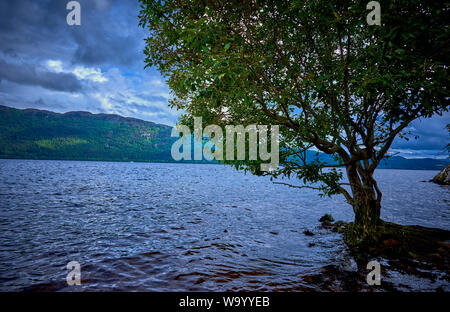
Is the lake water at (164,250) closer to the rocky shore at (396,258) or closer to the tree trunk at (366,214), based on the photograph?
the rocky shore at (396,258)

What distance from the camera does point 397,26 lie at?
18.8 ft

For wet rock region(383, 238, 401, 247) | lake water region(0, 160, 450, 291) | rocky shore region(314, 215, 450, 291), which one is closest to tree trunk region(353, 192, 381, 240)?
rocky shore region(314, 215, 450, 291)

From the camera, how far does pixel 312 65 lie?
10797 mm

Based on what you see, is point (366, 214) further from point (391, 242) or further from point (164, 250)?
point (164, 250)

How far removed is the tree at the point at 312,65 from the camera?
6457 millimetres

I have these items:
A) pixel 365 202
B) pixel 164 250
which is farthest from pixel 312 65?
pixel 164 250

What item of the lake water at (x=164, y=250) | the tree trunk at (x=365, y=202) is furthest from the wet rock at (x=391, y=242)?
the lake water at (x=164, y=250)

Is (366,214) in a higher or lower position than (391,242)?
higher

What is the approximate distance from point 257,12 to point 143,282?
13.0 m

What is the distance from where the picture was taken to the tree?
6.46 metres

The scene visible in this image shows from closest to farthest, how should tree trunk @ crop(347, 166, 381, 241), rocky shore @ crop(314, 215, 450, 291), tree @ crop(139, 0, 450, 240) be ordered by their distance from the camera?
tree @ crop(139, 0, 450, 240), rocky shore @ crop(314, 215, 450, 291), tree trunk @ crop(347, 166, 381, 241)

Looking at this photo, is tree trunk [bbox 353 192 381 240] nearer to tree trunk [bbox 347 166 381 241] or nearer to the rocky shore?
tree trunk [bbox 347 166 381 241]
